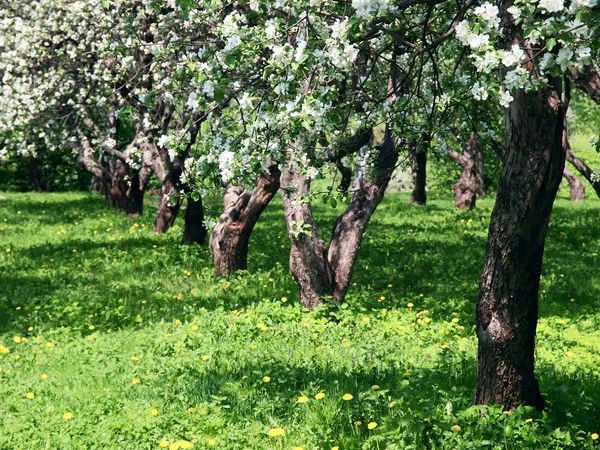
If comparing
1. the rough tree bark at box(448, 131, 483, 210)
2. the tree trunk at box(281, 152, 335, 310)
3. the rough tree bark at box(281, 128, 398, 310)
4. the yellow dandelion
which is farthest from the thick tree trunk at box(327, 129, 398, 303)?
the rough tree bark at box(448, 131, 483, 210)

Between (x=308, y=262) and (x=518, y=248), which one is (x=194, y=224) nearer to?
(x=308, y=262)

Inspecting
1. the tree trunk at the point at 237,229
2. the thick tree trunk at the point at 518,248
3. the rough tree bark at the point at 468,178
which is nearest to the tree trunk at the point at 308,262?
the tree trunk at the point at 237,229

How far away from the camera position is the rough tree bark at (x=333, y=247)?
984 centimetres

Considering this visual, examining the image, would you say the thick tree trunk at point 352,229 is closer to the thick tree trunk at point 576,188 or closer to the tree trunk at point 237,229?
the tree trunk at point 237,229

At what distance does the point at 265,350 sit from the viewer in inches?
323

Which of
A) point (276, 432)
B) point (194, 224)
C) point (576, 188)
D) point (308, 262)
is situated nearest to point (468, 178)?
point (576, 188)

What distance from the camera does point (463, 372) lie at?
702 cm

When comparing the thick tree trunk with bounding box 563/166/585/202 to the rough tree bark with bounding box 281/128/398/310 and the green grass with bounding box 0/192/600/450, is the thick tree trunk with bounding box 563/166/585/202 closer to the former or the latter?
the green grass with bounding box 0/192/600/450

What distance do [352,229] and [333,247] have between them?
37cm

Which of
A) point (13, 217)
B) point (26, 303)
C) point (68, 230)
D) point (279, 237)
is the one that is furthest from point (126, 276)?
point (13, 217)

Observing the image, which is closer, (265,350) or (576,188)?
(265,350)

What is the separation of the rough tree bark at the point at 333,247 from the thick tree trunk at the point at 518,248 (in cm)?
439

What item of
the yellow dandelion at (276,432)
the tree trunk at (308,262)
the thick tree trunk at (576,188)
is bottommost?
the yellow dandelion at (276,432)

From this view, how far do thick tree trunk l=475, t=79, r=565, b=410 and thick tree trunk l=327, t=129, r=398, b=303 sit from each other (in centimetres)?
457
